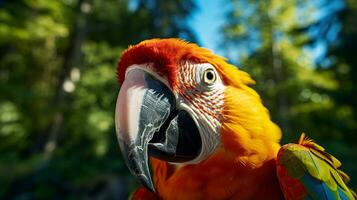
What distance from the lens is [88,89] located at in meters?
9.41

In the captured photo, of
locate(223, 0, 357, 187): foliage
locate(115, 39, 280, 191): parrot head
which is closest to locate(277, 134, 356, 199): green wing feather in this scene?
locate(115, 39, 280, 191): parrot head

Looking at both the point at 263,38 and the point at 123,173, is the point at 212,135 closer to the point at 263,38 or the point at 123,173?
the point at 123,173

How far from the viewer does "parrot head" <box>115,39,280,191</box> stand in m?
1.36

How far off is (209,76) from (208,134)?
0.24 m

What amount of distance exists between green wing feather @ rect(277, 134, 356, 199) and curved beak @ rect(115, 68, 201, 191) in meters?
0.35

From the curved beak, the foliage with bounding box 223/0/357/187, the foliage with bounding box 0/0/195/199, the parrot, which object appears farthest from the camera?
the foliage with bounding box 223/0/357/187

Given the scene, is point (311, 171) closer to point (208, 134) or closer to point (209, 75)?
point (208, 134)

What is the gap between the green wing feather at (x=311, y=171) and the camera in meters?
1.47

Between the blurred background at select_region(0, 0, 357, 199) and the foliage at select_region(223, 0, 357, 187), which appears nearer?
the blurred background at select_region(0, 0, 357, 199)

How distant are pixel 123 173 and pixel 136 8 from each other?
11.0 ft

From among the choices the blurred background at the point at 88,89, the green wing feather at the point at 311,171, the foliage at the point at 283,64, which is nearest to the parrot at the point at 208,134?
the green wing feather at the point at 311,171

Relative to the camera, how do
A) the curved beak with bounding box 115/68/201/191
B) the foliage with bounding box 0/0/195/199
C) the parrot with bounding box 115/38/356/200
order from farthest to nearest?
the foliage with bounding box 0/0/195/199, the parrot with bounding box 115/38/356/200, the curved beak with bounding box 115/68/201/191

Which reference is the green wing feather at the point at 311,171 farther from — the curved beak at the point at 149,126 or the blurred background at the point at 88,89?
the blurred background at the point at 88,89

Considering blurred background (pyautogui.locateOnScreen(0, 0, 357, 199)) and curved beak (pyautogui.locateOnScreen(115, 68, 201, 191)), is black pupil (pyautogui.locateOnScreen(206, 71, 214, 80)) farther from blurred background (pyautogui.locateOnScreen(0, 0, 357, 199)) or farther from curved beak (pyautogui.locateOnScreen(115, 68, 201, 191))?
blurred background (pyautogui.locateOnScreen(0, 0, 357, 199))
